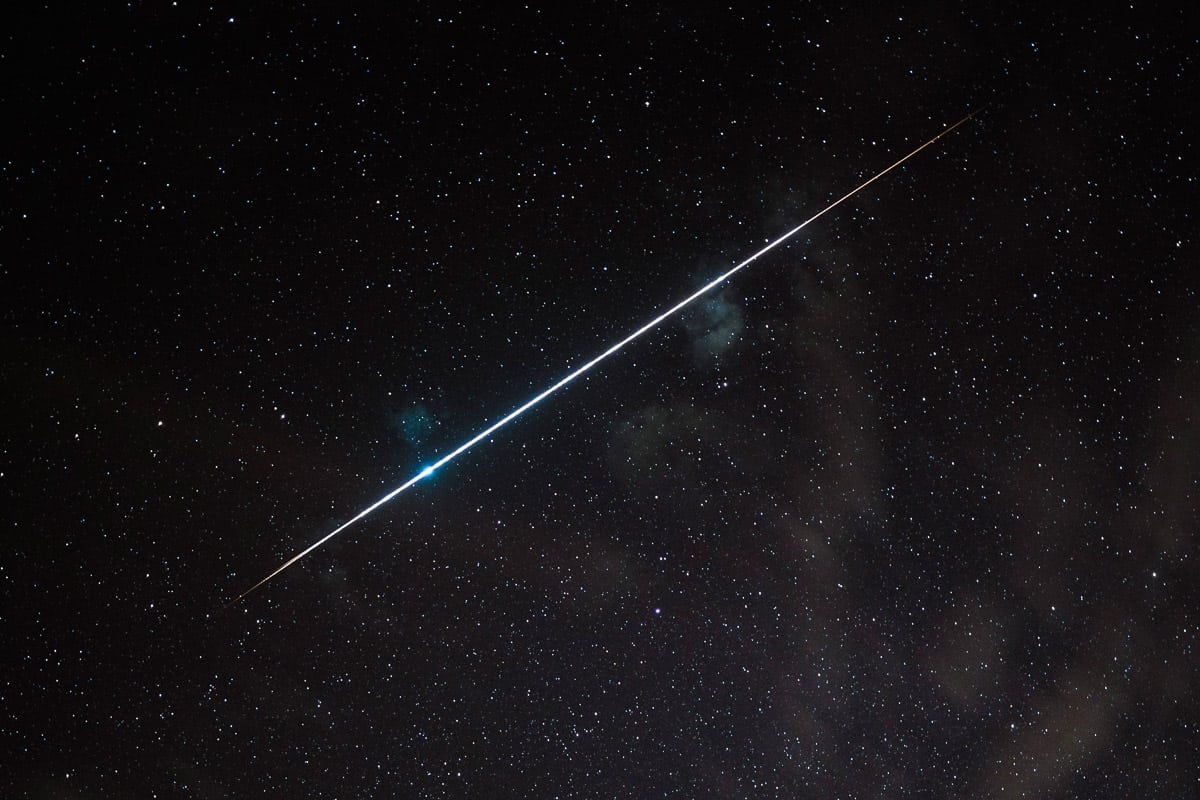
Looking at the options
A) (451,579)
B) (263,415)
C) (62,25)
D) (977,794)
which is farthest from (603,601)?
(62,25)

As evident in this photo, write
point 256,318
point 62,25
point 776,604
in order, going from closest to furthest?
1. point 62,25
2. point 256,318
3. point 776,604

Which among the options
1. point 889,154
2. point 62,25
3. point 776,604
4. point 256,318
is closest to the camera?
point 62,25

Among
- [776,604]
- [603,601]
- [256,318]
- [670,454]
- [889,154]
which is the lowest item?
[776,604]

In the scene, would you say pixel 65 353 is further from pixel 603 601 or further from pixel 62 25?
pixel 603 601

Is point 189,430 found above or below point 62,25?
below

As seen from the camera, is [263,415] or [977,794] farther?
[977,794]

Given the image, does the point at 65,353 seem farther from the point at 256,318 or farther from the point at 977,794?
the point at 977,794
